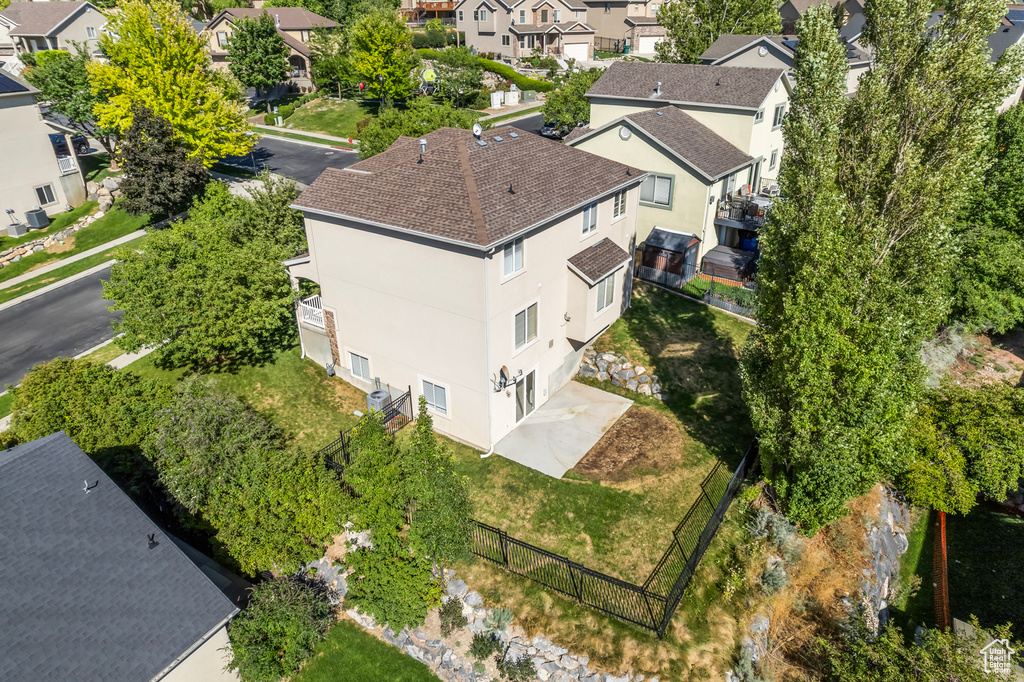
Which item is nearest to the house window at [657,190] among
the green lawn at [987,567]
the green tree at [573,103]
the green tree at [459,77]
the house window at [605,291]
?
the house window at [605,291]

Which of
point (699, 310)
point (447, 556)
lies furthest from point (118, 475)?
point (699, 310)

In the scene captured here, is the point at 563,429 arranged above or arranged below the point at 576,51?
below

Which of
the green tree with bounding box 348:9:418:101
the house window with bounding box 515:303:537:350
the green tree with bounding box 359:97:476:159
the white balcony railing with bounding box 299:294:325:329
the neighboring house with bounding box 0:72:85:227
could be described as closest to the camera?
the house window with bounding box 515:303:537:350

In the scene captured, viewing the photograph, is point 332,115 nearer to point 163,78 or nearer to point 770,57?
point 163,78

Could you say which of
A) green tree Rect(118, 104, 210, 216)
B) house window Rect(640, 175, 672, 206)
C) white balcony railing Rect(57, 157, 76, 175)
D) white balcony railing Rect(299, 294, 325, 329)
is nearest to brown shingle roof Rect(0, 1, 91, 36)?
white balcony railing Rect(57, 157, 76, 175)

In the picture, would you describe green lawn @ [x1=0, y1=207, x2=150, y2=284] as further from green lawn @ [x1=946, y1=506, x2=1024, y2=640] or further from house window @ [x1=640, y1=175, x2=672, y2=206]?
green lawn @ [x1=946, y1=506, x2=1024, y2=640]

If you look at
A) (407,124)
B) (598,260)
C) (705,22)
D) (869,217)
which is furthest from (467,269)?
(705,22)
